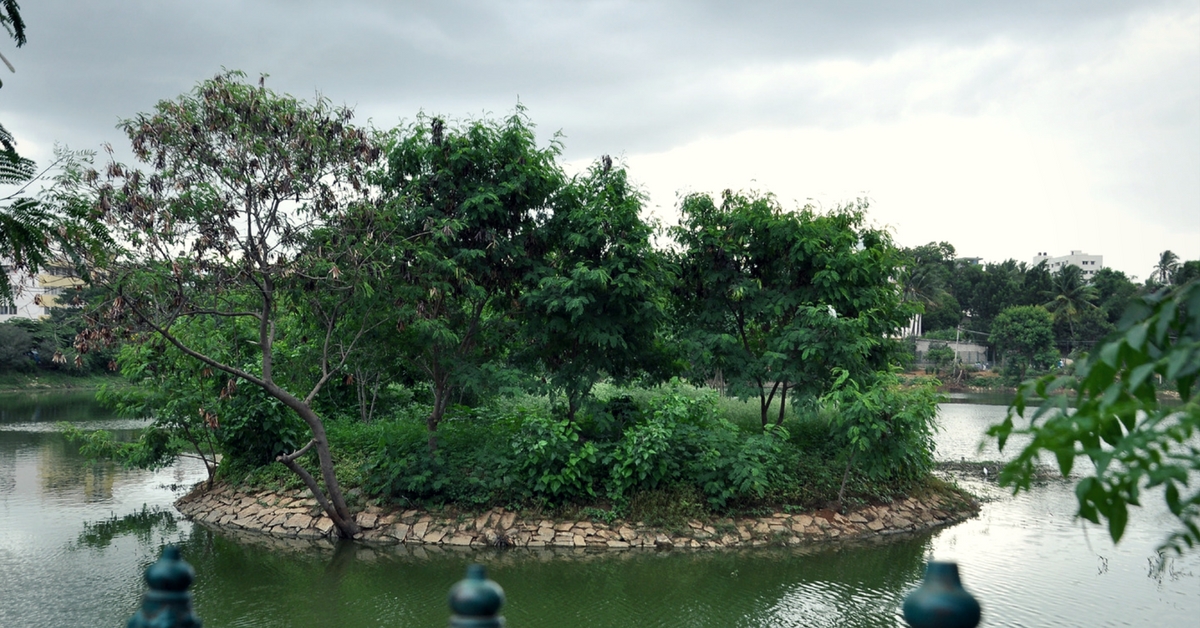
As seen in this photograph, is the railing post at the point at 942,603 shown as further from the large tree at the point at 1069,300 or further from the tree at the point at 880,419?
the large tree at the point at 1069,300

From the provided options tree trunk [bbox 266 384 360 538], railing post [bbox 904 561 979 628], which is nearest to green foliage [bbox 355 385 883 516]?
tree trunk [bbox 266 384 360 538]

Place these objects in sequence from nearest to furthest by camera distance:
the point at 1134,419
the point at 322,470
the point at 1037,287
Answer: the point at 1134,419 → the point at 322,470 → the point at 1037,287

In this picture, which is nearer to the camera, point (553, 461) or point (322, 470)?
point (322, 470)

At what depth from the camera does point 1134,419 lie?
1.48 m

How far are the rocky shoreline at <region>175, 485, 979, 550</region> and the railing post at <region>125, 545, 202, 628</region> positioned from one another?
952cm

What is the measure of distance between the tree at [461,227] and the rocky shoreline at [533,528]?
1.45 meters

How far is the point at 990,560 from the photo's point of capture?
1027 centimetres

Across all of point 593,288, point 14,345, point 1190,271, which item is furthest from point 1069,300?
point 14,345

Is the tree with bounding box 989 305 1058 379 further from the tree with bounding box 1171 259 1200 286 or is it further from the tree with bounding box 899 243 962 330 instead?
the tree with bounding box 1171 259 1200 286

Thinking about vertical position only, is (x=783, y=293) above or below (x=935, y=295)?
below

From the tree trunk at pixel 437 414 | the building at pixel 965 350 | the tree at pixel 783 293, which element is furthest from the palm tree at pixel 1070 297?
the tree trunk at pixel 437 414

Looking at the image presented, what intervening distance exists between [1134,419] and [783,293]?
11.6 m

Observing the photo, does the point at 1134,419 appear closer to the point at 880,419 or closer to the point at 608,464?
the point at 608,464

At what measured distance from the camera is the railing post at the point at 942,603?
3.46ft
